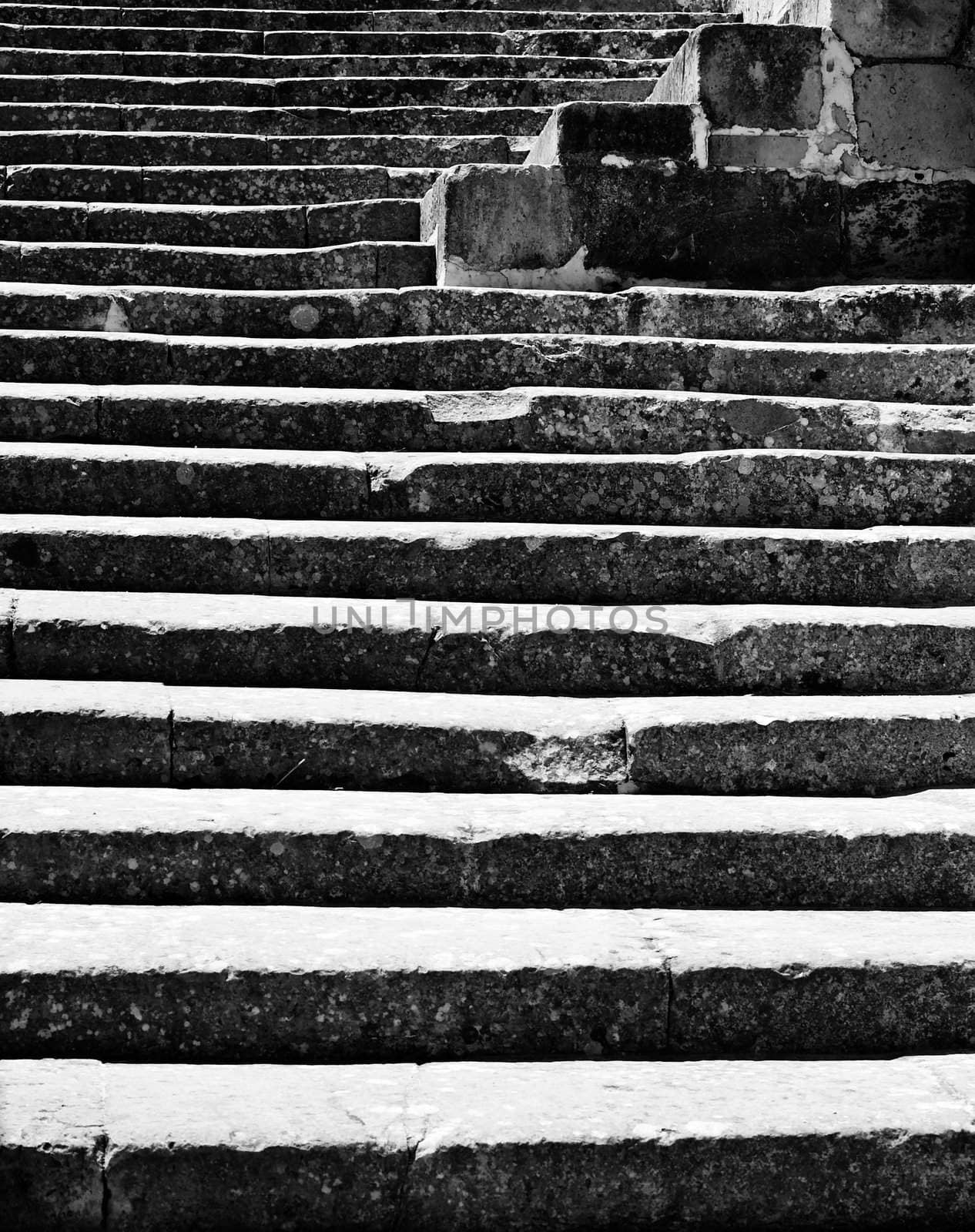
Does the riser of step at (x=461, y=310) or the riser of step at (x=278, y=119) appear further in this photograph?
the riser of step at (x=278, y=119)

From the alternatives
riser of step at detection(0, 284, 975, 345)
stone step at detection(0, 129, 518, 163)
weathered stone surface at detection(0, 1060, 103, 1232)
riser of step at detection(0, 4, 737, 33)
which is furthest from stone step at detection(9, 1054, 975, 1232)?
riser of step at detection(0, 4, 737, 33)

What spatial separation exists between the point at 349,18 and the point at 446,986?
18.5 ft

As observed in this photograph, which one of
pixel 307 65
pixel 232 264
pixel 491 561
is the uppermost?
pixel 307 65

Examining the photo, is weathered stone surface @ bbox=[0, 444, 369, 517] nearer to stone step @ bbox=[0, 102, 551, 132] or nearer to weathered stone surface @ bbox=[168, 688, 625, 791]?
weathered stone surface @ bbox=[168, 688, 625, 791]

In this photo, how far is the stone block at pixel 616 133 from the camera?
4527mm

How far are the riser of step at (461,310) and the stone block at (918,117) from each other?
703mm

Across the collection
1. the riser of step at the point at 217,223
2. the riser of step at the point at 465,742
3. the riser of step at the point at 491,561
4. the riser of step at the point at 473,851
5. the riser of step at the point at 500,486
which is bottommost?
the riser of step at the point at 473,851

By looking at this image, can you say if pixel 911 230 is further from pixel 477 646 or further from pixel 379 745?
pixel 379 745

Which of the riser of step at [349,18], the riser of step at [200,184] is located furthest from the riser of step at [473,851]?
the riser of step at [349,18]

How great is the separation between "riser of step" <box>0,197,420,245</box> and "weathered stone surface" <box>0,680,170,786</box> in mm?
2410

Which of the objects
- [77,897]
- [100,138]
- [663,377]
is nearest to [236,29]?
[100,138]

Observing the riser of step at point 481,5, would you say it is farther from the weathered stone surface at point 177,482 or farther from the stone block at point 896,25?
the weathered stone surface at point 177,482

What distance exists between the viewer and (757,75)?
4.74 m

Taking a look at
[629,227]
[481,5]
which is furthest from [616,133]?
[481,5]
